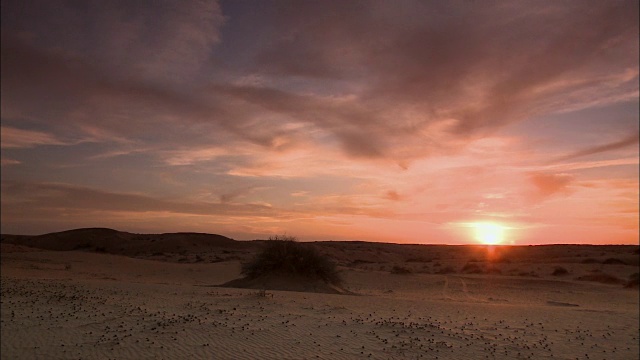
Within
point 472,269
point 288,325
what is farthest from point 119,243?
point 288,325

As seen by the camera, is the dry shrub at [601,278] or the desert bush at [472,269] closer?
the dry shrub at [601,278]

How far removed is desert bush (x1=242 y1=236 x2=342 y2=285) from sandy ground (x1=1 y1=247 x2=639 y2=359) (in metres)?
5.73

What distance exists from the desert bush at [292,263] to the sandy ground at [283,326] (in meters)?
5.73

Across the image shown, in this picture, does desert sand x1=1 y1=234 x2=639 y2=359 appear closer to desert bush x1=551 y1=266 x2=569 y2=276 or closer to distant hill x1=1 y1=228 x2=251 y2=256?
desert bush x1=551 y1=266 x2=569 y2=276

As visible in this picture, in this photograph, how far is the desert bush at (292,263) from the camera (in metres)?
30.3

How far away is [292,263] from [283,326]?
14.3 m

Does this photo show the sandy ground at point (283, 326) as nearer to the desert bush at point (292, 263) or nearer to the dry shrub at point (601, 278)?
the desert bush at point (292, 263)

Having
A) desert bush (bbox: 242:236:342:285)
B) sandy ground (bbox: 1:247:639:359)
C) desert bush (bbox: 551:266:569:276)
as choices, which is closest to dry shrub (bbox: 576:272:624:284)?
desert bush (bbox: 551:266:569:276)

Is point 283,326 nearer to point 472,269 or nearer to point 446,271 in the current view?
point 446,271

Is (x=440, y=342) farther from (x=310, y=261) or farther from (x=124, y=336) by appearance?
(x=310, y=261)

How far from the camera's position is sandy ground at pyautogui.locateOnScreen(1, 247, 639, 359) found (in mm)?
13469

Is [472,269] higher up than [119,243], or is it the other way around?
[119,243]

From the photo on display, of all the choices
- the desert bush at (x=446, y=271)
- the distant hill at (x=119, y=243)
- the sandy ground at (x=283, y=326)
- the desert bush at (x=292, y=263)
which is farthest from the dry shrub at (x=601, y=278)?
the distant hill at (x=119, y=243)

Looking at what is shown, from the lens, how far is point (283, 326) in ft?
53.1
